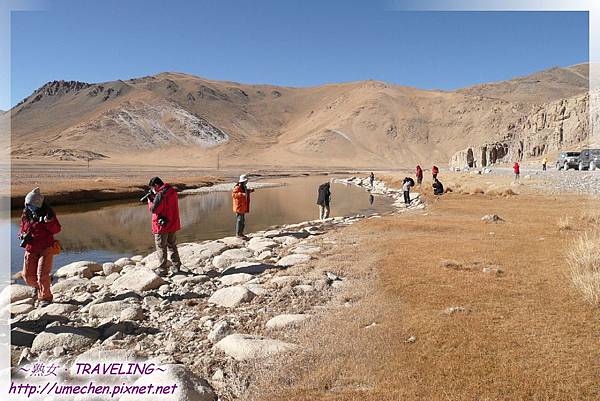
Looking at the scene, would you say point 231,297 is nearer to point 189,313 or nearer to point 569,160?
point 189,313

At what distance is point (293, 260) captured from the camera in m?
11.4

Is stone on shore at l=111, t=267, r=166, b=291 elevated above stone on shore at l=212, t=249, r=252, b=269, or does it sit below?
above

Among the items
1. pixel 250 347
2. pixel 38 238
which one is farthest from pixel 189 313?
pixel 38 238

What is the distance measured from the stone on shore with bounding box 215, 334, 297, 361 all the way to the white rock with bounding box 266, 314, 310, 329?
612 mm

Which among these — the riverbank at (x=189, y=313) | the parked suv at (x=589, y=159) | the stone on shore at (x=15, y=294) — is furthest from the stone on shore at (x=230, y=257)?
the parked suv at (x=589, y=159)

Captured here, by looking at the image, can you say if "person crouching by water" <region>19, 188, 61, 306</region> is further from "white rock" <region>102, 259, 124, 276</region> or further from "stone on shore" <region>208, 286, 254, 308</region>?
"white rock" <region>102, 259, 124, 276</region>

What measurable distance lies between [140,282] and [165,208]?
1751mm

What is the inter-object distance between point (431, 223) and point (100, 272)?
11370 mm

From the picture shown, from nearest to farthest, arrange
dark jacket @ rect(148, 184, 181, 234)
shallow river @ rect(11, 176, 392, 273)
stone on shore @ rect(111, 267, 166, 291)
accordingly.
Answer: stone on shore @ rect(111, 267, 166, 291)
dark jacket @ rect(148, 184, 181, 234)
shallow river @ rect(11, 176, 392, 273)

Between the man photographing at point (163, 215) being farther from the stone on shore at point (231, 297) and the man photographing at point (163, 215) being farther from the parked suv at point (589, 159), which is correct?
the parked suv at point (589, 159)

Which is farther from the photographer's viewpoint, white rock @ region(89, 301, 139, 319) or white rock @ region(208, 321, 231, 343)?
white rock @ region(89, 301, 139, 319)

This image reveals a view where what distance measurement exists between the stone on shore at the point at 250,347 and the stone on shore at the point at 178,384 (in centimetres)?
80

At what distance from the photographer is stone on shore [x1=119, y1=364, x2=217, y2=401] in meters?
4.56

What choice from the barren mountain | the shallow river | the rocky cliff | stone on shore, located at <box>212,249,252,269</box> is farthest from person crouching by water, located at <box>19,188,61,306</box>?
the barren mountain
